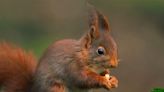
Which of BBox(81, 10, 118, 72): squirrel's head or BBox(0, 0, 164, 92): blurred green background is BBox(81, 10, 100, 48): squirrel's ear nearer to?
BBox(81, 10, 118, 72): squirrel's head

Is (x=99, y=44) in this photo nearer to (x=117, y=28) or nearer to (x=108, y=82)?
(x=108, y=82)

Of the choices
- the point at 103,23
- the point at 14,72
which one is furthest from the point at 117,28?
the point at 103,23

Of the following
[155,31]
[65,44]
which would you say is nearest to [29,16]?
[155,31]

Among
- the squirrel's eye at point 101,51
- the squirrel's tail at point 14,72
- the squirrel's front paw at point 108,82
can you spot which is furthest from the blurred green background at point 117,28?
the squirrel's eye at point 101,51

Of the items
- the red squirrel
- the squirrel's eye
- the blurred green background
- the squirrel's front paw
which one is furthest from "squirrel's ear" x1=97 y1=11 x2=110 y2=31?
the blurred green background

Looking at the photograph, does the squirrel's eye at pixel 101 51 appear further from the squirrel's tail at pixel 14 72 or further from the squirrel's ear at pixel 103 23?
the squirrel's tail at pixel 14 72
